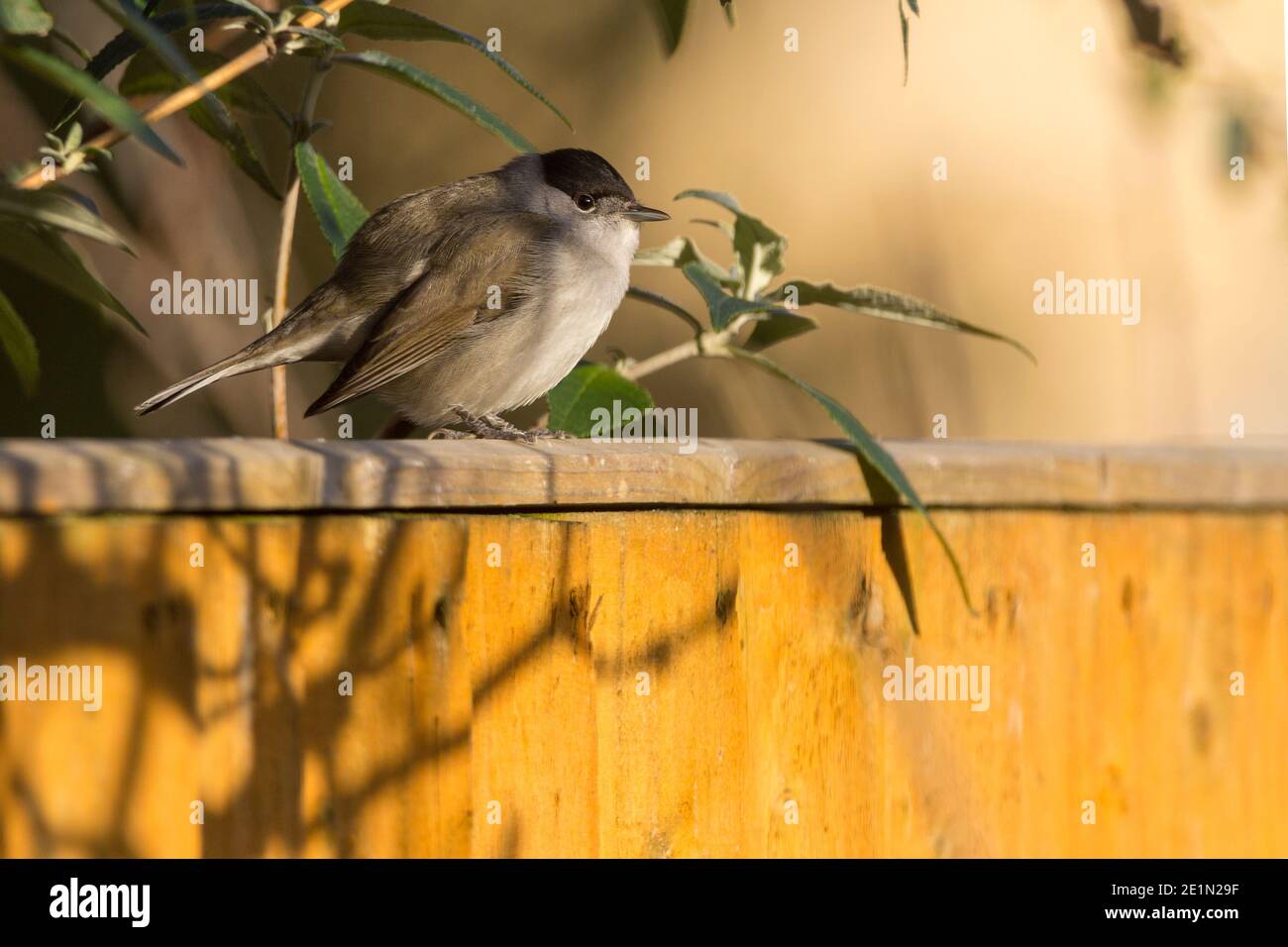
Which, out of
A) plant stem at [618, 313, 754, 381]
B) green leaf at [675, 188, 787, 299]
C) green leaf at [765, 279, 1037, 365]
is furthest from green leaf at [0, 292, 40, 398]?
green leaf at [765, 279, 1037, 365]

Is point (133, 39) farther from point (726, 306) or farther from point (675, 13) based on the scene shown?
point (726, 306)

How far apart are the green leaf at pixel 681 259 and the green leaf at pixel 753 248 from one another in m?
0.03

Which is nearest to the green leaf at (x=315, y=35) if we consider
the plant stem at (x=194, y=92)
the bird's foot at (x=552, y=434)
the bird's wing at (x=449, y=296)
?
the plant stem at (x=194, y=92)

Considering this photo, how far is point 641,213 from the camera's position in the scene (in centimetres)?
380

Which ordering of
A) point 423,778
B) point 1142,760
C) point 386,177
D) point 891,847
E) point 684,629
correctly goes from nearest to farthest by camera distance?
point 423,778 < point 684,629 < point 891,847 < point 1142,760 < point 386,177

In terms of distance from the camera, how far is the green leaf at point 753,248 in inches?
114

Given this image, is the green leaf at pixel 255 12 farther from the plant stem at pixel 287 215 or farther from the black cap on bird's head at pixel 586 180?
the black cap on bird's head at pixel 586 180

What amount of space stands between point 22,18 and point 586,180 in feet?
6.56

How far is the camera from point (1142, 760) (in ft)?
8.68

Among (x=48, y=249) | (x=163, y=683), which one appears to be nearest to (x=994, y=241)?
(x=48, y=249)

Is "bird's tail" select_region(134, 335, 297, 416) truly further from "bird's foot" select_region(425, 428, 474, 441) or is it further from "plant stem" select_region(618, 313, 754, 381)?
"plant stem" select_region(618, 313, 754, 381)

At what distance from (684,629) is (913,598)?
47 cm

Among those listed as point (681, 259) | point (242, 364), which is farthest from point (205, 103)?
point (681, 259)

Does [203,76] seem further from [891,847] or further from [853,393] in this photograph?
[853,393]
